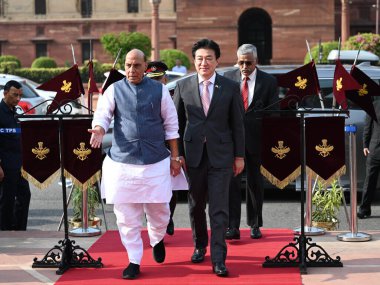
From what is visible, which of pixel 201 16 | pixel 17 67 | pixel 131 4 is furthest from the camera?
pixel 131 4

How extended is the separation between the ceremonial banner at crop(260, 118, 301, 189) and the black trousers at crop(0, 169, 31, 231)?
2901mm

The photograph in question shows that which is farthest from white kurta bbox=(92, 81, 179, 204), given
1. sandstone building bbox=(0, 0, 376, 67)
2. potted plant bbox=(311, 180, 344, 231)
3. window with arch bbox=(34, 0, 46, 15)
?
window with arch bbox=(34, 0, 46, 15)

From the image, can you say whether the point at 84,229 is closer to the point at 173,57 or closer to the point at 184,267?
the point at 184,267

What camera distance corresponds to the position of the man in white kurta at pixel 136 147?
7.49 m

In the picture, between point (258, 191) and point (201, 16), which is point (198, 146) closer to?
point (258, 191)

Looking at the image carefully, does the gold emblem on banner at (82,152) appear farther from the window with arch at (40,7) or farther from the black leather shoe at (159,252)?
the window with arch at (40,7)

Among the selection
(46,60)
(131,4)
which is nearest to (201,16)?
(46,60)

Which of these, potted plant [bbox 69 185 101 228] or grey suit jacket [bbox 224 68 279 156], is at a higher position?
grey suit jacket [bbox 224 68 279 156]

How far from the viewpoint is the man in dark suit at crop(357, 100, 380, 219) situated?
11.4m

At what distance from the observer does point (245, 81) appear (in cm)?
948

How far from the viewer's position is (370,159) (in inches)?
453

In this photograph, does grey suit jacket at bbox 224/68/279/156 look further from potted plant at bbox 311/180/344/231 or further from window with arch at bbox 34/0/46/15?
window with arch at bbox 34/0/46/15

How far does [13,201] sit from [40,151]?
1.76 m

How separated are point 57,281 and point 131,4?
5833 cm
